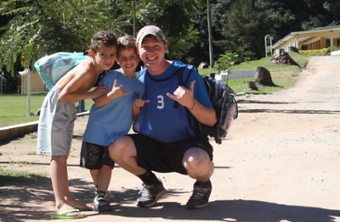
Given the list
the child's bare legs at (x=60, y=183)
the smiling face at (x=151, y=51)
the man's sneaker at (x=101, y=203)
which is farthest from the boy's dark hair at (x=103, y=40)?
the man's sneaker at (x=101, y=203)

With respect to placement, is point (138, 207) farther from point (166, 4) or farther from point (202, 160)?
point (166, 4)

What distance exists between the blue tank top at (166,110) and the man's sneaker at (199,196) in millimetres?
416

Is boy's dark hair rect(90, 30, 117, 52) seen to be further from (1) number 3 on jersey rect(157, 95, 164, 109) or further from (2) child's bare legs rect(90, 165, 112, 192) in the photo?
(2) child's bare legs rect(90, 165, 112, 192)

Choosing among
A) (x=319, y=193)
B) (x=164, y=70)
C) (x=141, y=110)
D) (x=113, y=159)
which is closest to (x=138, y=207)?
(x=113, y=159)

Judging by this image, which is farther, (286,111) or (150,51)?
(286,111)

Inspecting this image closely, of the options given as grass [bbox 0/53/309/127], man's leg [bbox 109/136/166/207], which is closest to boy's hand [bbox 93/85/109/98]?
man's leg [bbox 109/136/166/207]

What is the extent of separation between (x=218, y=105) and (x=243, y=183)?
1.45 m

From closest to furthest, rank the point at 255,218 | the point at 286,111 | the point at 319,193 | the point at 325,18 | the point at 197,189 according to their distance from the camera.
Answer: the point at 255,218 < the point at 197,189 < the point at 319,193 < the point at 286,111 < the point at 325,18

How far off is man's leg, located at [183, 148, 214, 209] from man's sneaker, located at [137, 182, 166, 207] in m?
0.33

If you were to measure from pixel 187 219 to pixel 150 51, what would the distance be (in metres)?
1.36

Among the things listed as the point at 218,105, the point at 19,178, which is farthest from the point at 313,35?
the point at 218,105

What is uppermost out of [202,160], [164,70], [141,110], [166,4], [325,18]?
[325,18]

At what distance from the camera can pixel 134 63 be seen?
504 cm

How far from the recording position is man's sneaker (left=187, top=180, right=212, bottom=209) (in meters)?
4.92
